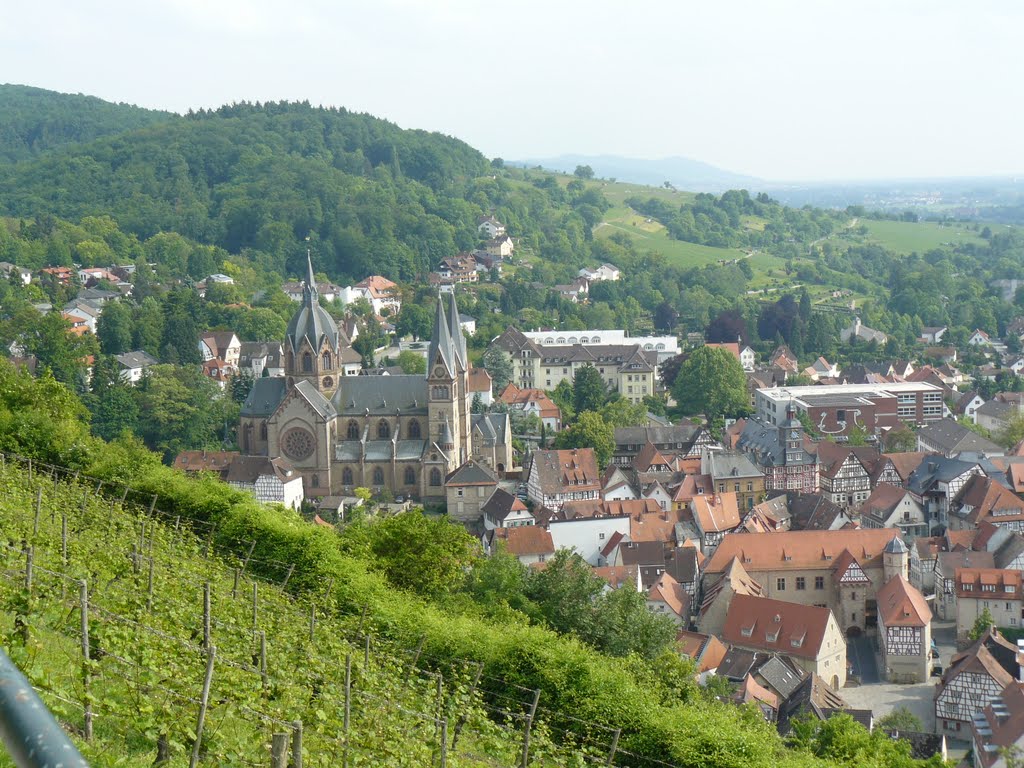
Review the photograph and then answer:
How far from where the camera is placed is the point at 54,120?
6678 inches

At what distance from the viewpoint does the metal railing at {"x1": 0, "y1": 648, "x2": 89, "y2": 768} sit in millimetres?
2014

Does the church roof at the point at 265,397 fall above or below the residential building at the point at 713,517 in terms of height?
above

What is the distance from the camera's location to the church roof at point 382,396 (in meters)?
51.8

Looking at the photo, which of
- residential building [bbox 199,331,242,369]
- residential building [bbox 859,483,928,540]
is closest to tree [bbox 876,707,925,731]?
residential building [bbox 859,483,928,540]

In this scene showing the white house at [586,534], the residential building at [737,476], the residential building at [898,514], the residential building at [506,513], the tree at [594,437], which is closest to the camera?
the white house at [586,534]

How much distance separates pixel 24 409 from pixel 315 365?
Answer: 938 inches

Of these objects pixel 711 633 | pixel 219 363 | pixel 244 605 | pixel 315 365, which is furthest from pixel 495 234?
pixel 244 605

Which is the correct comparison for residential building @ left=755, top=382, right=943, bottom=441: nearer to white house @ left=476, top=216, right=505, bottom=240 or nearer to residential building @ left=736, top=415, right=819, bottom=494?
residential building @ left=736, top=415, right=819, bottom=494

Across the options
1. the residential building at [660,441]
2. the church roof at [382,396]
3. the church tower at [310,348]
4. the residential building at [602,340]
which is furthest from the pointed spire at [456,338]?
the residential building at [602,340]

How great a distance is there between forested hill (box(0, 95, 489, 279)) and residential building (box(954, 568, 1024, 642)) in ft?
246

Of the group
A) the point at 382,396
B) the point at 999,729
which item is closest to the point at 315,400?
the point at 382,396

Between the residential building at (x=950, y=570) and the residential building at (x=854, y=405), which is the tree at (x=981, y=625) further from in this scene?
the residential building at (x=854, y=405)

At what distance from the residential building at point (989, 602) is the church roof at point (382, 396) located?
23015mm

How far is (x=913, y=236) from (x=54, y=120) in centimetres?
12587
